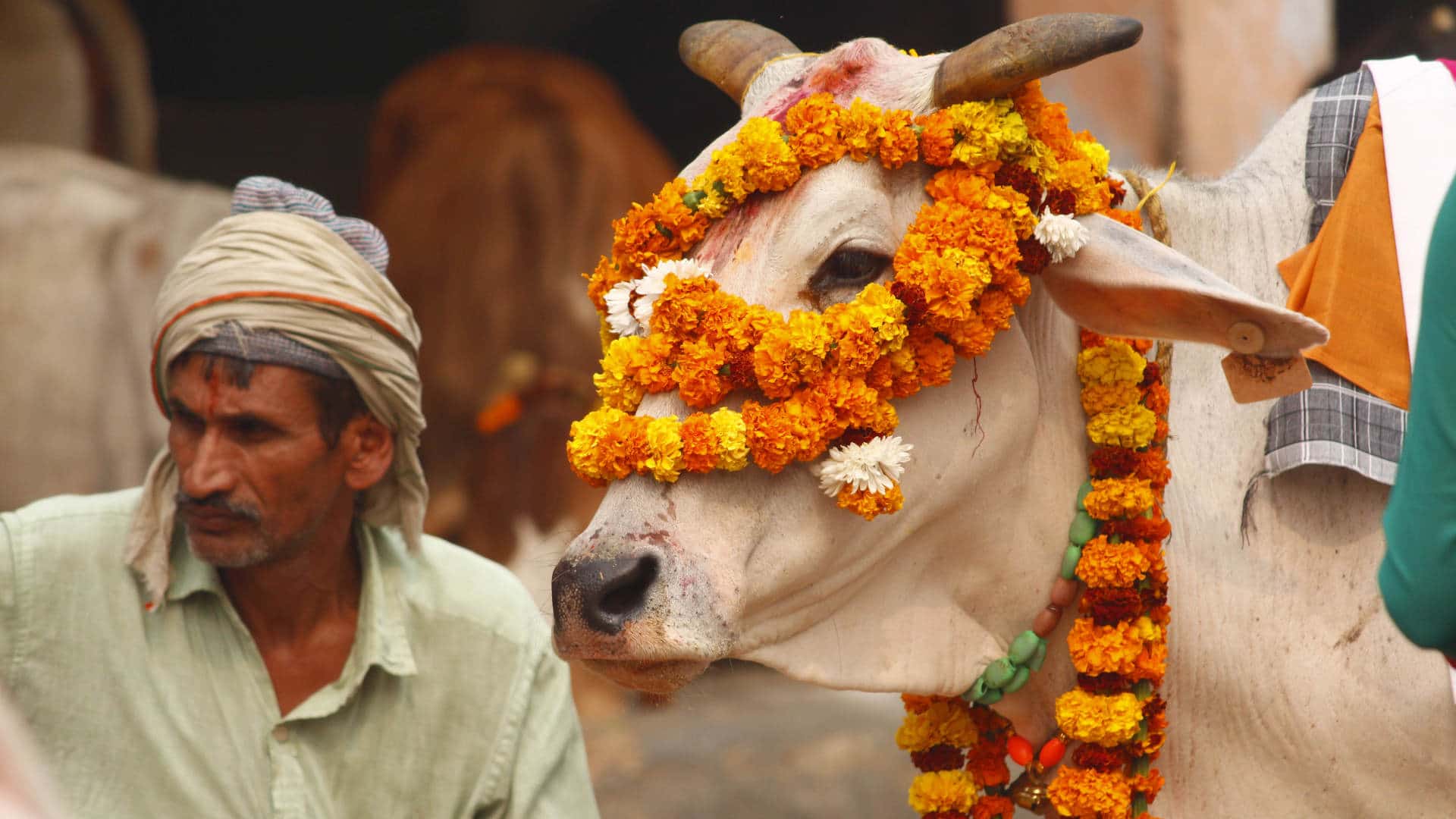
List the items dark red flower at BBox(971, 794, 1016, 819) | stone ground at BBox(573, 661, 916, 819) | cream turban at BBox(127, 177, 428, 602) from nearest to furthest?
dark red flower at BBox(971, 794, 1016, 819) < cream turban at BBox(127, 177, 428, 602) < stone ground at BBox(573, 661, 916, 819)

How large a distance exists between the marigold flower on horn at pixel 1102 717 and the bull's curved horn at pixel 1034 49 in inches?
44.1

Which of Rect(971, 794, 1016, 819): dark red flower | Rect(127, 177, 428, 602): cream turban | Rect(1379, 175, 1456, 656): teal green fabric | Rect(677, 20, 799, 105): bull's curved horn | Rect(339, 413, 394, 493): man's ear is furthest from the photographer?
Rect(339, 413, 394, 493): man's ear

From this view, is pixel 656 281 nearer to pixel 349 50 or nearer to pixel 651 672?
pixel 651 672

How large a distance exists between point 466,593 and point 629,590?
139 cm

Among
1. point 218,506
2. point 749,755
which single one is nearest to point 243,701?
point 218,506

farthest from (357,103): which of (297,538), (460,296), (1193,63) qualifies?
(297,538)

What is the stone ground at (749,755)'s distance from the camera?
21.9 feet

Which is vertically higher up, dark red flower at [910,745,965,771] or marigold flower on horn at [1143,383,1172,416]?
marigold flower on horn at [1143,383,1172,416]

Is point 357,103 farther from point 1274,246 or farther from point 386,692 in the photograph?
point 1274,246

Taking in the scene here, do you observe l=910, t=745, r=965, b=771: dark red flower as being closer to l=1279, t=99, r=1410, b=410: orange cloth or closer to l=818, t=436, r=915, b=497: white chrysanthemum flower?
l=818, t=436, r=915, b=497: white chrysanthemum flower

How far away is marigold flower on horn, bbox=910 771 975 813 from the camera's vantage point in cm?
315

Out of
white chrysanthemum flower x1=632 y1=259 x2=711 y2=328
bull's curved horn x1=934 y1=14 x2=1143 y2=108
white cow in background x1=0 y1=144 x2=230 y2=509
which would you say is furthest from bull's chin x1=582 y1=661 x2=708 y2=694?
white cow in background x1=0 y1=144 x2=230 y2=509

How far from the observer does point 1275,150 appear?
3.36 metres

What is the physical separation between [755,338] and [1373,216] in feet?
4.04
